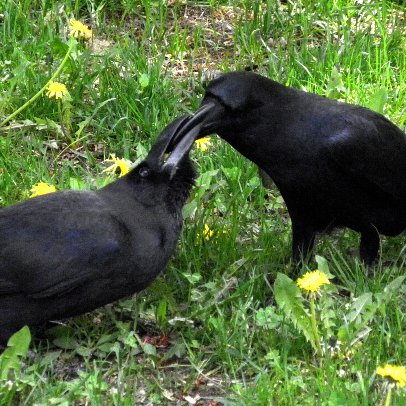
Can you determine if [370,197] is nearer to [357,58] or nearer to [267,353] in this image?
[267,353]

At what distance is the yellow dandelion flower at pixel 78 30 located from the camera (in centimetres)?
612

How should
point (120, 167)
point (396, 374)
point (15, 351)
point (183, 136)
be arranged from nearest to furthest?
point (396, 374), point (15, 351), point (183, 136), point (120, 167)

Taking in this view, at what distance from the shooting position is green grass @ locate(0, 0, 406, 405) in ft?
14.2

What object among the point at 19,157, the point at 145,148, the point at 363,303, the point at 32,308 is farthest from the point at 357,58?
the point at 32,308

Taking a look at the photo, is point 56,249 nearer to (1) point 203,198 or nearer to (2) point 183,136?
(2) point 183,136

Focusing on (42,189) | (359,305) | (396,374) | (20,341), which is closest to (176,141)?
(42,189)

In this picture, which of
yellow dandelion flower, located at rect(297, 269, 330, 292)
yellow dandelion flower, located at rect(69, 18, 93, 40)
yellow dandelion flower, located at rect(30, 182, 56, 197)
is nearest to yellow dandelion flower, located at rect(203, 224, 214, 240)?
yellow dandelion flower, located at rect(30, 182, 56, 197)

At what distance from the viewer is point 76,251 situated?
4.35m

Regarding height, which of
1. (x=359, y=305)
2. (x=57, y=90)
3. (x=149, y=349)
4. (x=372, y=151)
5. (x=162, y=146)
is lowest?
(x=149, y=349)

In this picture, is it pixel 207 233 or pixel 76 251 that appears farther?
pixel 207 233

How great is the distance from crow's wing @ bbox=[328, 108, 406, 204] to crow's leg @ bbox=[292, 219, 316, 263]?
0.33 m

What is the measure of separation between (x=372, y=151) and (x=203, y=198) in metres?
0.86

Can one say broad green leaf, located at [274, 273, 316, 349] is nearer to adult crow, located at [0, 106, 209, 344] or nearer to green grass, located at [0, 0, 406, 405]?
green grass, located at [0, 0, 406, 405]

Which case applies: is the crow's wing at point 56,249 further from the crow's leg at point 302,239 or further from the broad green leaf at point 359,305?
the crow's leg at point 302,239
